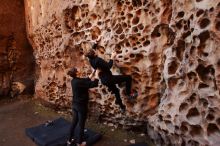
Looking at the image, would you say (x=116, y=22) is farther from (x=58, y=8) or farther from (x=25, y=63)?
Result: (x=25, y=63)

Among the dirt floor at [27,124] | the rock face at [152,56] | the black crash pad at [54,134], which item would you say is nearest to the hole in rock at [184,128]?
the rock face at [152,56]

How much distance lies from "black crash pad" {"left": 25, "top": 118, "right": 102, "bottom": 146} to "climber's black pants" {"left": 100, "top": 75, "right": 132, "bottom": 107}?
98 centimetres

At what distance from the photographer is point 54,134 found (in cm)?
657

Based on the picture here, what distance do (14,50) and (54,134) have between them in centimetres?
542

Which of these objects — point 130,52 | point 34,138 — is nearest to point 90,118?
point 34,138

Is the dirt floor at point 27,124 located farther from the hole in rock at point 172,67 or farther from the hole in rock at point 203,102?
the hole in rock at point 203,102

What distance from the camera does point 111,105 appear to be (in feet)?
22.1

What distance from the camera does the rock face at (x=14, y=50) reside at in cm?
1046

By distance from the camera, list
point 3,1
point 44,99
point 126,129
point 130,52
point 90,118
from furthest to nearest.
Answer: point 3,1, point 44,99, point 90,118, point 126,129, point 130,52

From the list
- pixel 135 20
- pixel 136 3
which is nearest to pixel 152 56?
pixel 135 20

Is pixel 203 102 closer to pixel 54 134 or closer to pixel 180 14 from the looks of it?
pixel 180 14

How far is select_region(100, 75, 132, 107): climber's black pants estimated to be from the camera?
5875 millimetres

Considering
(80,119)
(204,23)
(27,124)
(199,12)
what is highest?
(199,12)

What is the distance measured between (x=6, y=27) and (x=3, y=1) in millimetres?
965
